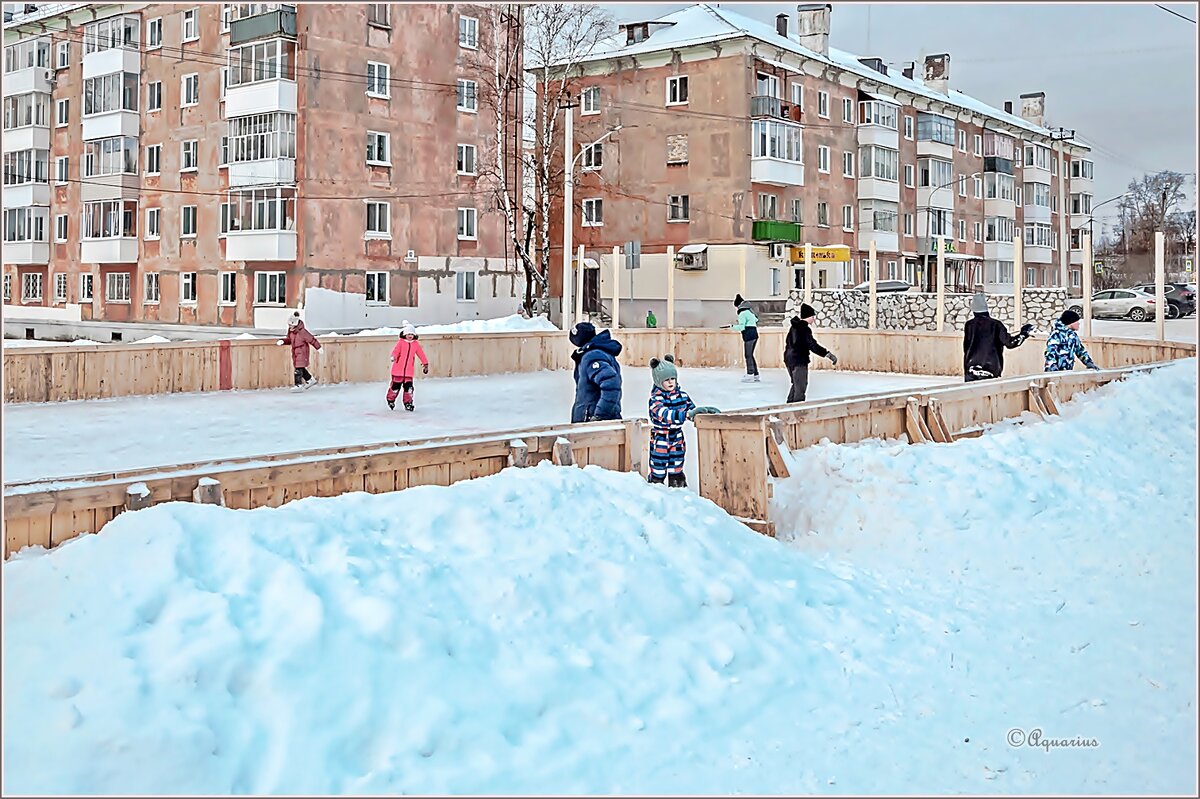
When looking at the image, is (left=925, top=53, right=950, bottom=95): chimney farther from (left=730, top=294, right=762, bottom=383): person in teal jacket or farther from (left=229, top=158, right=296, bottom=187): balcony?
(left=730, top=294, right=762, bottom=383): person in teal jacket

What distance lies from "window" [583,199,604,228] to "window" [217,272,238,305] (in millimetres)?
16010

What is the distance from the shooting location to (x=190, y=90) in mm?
41156

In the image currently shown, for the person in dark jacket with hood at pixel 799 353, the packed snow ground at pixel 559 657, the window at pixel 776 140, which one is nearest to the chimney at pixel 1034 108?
the window at pixel 776 140

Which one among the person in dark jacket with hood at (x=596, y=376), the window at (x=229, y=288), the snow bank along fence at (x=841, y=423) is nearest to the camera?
the snow bank along fence at (x=841, y=423)

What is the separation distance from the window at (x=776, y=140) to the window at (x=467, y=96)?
1146cm

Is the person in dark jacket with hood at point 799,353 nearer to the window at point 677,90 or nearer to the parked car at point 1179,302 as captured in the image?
the parked car at point 1179,302

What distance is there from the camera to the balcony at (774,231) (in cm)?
4631

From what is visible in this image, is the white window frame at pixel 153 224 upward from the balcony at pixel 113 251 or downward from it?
upward

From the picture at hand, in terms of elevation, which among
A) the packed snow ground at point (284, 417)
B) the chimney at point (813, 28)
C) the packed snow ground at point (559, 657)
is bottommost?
the packed snow ground at point (559, 657)

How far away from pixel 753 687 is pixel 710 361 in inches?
887

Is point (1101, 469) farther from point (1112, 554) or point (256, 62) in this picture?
point (256, 62)

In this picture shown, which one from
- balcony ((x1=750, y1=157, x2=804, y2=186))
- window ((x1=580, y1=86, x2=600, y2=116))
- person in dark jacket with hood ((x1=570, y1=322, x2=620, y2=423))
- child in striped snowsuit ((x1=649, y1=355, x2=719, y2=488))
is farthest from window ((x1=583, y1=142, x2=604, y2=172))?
child in striped snowsuit ((x1=649, y1=355, x2=719, y2=488))

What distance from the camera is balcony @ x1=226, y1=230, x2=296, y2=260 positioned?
37312 millimetres

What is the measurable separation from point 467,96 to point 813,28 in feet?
69.3
